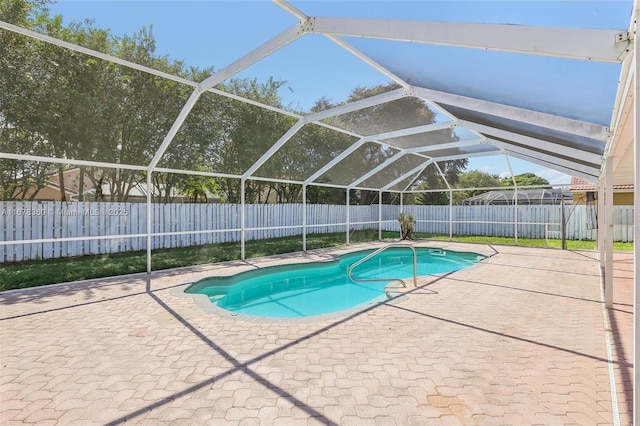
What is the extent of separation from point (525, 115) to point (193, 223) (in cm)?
1115

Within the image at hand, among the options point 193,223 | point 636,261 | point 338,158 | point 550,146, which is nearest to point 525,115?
point 550,146

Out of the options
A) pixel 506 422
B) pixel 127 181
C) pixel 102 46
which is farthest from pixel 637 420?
pixel 127 181

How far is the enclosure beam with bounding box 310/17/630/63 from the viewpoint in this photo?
213 centimetres

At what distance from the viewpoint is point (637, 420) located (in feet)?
5.41

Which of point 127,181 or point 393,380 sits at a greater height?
point 127,181

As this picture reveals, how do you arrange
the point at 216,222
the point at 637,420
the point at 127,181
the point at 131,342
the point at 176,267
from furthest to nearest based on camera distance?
the point at 216,222
the point at 127,181
the point at 176,267
the point at 131,342
the point at 637,420

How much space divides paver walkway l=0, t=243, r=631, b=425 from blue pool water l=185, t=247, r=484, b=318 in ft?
4.35

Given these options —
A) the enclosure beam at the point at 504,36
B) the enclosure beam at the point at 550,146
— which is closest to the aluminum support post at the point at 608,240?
the enclosure beam at the point at 550,146

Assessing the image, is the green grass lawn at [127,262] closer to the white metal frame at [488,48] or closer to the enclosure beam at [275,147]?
the white metal frame at [488,48]

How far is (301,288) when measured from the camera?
7.87m

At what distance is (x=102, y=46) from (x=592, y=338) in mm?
8471

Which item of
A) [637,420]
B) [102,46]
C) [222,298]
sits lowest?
[222,298]

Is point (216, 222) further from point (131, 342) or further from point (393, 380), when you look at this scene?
point (393, 380)

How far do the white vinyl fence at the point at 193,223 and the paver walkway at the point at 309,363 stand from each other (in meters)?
2.87
